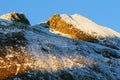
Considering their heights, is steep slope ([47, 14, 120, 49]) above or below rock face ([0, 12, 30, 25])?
below

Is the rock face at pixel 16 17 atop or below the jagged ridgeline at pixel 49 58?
atop

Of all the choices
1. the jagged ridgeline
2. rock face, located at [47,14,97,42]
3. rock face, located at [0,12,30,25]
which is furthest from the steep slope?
the jagged ridgeline

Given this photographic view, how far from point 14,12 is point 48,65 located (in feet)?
65.1

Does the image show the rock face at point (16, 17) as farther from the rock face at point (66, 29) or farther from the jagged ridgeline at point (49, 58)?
the jagged ridgeline at point (49, 58)

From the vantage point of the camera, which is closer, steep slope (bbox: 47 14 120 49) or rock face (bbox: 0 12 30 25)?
steep slope (bbox: 47 14 120 49)

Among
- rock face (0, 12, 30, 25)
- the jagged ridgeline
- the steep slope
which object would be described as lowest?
the jagged ridgeline

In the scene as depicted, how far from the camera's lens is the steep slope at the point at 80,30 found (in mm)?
46562

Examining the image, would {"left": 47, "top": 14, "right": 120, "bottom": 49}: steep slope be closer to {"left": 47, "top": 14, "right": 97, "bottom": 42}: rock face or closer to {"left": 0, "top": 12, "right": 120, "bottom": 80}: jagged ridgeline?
{"left": 47, "top": 14, "right": 97, "bottom": 42}: rock face

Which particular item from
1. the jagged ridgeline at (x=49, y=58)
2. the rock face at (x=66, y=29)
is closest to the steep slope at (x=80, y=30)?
the rock face at (x=66, y=29)

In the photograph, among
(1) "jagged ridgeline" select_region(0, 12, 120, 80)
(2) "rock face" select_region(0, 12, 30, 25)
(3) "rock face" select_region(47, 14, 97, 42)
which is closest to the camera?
(1) "jagged ridgeline" select_region(0, 12, 120, 80)

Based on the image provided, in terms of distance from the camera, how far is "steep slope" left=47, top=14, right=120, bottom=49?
46562 millimetres

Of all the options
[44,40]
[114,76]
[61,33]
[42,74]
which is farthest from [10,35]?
[61,33]

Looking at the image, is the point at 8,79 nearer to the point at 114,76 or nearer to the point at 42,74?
the point at 42,74

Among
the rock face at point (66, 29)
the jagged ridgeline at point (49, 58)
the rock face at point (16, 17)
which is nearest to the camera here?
the jagged ridgeline at point (49, 58)
